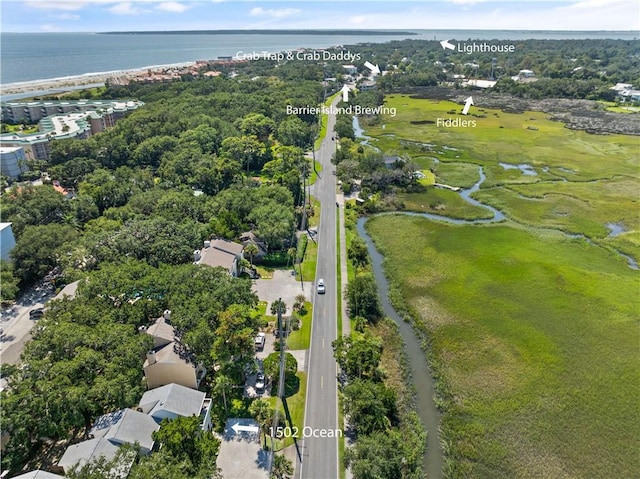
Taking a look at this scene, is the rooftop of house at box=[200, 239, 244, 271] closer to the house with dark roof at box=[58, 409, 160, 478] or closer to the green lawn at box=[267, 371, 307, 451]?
the green lawn at box=[267, 371, 307, 451]

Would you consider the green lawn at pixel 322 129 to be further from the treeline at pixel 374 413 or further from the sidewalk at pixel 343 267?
the treeline at pixel 374 413

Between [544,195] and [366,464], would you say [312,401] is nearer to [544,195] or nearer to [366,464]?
[366,464]

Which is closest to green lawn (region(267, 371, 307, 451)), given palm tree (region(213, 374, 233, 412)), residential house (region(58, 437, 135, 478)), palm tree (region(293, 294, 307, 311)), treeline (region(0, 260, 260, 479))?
palm tree (region(213, 374, 233, 412))

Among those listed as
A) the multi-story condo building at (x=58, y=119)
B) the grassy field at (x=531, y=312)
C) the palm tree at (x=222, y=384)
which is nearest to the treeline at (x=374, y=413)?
the grassy field at (x=531, y=312)

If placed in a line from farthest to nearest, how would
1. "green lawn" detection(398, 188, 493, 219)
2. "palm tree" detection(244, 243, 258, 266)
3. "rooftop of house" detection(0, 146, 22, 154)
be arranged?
"rooftop of house" detection(0, 146, 22, 154) < "green lawn" detection(398, 188, 493, 219) < "palm tree" detection(244, 243, 258, 266)

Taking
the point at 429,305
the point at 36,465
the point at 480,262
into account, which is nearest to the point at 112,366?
the point at 36,465

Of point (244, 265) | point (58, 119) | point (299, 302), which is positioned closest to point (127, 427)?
point (299, 302)

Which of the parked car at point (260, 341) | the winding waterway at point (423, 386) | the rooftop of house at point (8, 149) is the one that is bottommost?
the winding waterway at point (423, 386)
